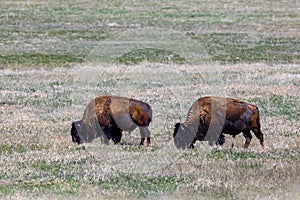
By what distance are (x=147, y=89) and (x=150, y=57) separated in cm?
861

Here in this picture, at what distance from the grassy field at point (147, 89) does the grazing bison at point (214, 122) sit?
0.76 ft

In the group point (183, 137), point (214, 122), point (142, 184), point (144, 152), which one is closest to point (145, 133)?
point (183, 137)

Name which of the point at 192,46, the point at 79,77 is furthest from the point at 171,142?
the point at 192,46

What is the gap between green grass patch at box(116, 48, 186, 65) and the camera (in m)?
28.2

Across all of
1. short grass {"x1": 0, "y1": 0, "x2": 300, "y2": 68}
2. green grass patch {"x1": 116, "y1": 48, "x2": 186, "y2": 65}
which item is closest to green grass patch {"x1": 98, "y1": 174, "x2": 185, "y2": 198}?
green grass patch {"x1": 116, "y1": 48, "x2": 186, "y2": 65}

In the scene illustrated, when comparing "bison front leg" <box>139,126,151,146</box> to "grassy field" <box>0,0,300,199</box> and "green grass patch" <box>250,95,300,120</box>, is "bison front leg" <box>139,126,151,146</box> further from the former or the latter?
"green grass patch" <box>250,95,300,120</box>

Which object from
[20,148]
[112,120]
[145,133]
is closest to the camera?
[20,148]

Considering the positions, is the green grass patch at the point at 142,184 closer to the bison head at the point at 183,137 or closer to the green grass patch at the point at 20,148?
the bison head at the point at 183,137

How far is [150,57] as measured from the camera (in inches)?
1140

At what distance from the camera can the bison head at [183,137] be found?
12.4 meters

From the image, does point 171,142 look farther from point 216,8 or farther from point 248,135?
point 216,8

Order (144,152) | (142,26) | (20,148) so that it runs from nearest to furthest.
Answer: (144,152), (20,148), (142,26)

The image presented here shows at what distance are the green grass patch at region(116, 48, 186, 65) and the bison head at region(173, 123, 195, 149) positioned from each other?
1525 centimetres

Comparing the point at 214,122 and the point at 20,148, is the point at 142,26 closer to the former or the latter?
the point at 214,122
